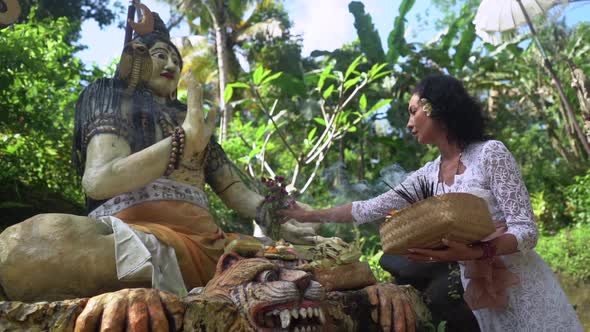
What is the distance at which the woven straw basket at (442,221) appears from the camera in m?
2.20

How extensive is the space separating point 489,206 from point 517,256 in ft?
0.71

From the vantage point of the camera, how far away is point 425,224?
7.34 ft

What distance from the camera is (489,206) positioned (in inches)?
100

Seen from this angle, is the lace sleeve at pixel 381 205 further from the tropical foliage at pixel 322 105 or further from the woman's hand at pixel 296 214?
the tropical foliage at pixel 322 105

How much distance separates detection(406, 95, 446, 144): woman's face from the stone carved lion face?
909mm

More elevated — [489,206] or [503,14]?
[503,14]

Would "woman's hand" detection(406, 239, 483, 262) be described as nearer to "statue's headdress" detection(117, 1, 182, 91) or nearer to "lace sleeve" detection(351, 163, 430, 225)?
"lace sleeve" detection(351, 163, 430, 225)

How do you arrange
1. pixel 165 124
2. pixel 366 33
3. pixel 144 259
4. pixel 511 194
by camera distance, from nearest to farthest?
1. pixel 511 194
2. pixel 144 259
3. pixel 165 124
4. pixel 366 33

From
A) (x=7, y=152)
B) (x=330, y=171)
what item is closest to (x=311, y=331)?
(x=7, y=152)

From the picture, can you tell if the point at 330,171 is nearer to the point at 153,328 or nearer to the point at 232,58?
the point at 232,58

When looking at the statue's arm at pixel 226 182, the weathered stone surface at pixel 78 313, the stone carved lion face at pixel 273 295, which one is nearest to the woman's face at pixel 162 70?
the statue's arm at pixel 226 182

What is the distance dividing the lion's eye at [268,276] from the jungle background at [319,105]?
1.60 meters

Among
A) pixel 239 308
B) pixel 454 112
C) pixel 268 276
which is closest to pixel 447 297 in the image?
pixel 454 112

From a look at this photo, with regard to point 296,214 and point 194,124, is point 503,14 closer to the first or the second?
point 296,214
